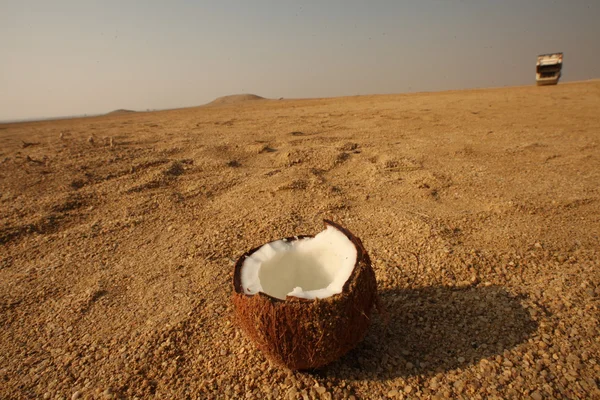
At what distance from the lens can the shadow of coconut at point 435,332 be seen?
5.90 ft

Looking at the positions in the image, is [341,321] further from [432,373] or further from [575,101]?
[575,101]

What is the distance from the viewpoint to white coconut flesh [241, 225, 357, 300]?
1.85m

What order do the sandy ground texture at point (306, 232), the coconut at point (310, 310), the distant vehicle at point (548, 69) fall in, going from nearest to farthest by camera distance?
the coconut at point (310, 310) → the sandy ground texture at point (306, 232) → the distant vehicle at point (548, 69)

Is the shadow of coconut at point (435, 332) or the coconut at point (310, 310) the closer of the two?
the coconut at point (310, 310)

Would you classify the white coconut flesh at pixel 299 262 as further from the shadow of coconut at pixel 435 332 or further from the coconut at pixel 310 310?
the shadow of coconut at pixel 435 332

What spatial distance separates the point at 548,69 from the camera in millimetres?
16922

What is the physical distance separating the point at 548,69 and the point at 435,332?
2018 cm

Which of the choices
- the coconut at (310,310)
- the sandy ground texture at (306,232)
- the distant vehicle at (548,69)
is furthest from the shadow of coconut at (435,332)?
the distant vehicle at (548,69)

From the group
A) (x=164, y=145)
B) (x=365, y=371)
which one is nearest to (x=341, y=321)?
(x=365, y=371)

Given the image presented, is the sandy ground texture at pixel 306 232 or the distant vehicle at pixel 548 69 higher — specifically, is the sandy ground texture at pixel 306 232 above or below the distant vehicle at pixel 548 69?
below

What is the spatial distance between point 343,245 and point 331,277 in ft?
0.87

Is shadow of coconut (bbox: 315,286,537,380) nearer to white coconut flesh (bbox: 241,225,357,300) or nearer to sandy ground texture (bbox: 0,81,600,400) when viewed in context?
sandy ground texture (bbox: 0,81,600,400)

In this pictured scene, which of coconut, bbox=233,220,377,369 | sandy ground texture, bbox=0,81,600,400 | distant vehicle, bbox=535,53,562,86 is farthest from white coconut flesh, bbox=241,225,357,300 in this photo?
distant vehicle, bbox=535,53,562,86

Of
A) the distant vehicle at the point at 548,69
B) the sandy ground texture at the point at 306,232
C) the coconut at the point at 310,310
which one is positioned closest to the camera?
the coconut at the point at 310,310
